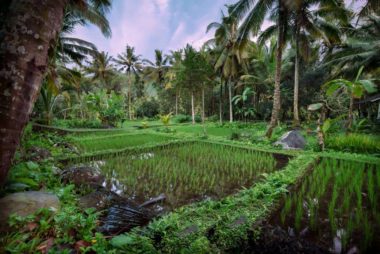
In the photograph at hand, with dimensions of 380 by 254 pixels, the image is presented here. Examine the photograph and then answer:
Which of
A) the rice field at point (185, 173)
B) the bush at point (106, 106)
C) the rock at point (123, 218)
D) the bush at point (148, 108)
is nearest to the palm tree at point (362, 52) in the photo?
the rice field at point (185, 173)

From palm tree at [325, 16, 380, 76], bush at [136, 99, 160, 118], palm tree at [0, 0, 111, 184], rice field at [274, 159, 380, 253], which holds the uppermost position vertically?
palm tree at [325, 16, 380, 76]

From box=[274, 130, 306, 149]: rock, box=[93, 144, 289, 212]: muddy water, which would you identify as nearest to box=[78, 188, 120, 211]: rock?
box=[93, 144, 289, 212]: muddy water

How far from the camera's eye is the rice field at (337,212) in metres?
2.23

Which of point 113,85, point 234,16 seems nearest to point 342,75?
A: point 234,16

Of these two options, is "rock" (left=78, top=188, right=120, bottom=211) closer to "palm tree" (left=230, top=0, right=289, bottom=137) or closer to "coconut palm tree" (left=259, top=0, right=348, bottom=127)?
"palm tree" (left=230, top=0, right=289, bottom=137)

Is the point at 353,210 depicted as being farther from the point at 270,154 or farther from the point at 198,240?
the point at 270,154

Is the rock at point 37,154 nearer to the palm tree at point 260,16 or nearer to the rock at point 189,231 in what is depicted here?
the rock at point 189,231

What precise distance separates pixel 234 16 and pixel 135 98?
2612 centimetres

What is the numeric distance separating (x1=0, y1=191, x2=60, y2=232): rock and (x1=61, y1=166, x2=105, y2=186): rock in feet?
4.55

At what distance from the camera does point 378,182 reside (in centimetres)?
378

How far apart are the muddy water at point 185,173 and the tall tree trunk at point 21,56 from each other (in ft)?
7.15

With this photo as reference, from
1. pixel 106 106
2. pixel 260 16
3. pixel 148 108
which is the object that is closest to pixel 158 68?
pixel 148 108

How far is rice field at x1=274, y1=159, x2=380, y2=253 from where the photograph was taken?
2.23 m

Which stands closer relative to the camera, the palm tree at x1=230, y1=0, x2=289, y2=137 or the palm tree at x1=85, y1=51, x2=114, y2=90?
the palm tree at x1=230, y1=0, x2=289, y2=137
